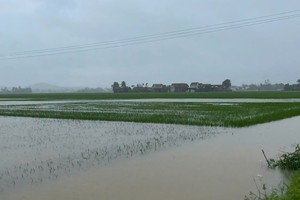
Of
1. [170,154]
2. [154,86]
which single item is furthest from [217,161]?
[154,86]

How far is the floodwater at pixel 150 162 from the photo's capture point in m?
5.92

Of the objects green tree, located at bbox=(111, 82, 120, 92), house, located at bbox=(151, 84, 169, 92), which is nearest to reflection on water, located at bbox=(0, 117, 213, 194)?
house, located at bbox=(151, 84, 169, 92)

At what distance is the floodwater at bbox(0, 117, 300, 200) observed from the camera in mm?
5922

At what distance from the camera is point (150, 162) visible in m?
7.96

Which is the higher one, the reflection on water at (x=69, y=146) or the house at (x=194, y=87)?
the house at (x=194, y=87)

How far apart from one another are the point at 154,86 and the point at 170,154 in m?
74.8

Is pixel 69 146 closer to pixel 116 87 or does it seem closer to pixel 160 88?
pixel 160 88

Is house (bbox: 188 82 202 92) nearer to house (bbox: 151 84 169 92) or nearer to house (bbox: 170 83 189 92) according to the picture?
house (bbox: 170 83 189 92)

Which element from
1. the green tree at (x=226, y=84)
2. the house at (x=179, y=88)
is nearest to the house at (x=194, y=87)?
the house at (x=179, y=88)

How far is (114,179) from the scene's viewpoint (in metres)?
6.63

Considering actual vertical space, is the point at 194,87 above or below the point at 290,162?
above

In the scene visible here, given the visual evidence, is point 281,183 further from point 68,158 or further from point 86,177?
point 68,158

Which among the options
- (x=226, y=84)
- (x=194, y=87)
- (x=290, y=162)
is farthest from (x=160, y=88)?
(x=290, y=162)

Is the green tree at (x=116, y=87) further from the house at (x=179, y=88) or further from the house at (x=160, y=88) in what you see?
the house at (x=179, y=88)
